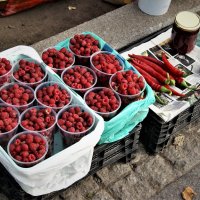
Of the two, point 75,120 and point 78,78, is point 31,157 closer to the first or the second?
point 75,120

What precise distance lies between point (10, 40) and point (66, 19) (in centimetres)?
72

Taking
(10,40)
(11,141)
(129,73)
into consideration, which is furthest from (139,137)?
(10,40)

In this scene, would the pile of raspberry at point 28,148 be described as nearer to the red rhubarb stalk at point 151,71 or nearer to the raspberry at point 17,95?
the raspberry at point 17,95

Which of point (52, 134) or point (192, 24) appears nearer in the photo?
point (52, 134)

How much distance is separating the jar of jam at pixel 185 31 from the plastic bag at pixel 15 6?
185 centimetres

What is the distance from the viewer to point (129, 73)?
327 centimetres

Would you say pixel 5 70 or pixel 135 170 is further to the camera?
pixel 135 170

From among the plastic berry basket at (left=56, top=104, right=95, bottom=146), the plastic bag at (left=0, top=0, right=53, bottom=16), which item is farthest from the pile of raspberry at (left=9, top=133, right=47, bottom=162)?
the plastic bag at (left=0, top=0, right=53, bottom=16)

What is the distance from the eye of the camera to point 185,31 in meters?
3.82

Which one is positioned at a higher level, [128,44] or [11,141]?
[11,141]

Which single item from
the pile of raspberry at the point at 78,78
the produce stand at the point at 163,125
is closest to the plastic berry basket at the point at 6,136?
the pile of raspberry at the point at 78,78

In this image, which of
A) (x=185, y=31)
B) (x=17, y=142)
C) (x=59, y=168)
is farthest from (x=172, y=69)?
(x=17, y=142)

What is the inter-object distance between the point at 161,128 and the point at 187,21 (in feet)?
3.41

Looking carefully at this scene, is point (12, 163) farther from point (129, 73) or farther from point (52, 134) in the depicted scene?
point (129, 73)
